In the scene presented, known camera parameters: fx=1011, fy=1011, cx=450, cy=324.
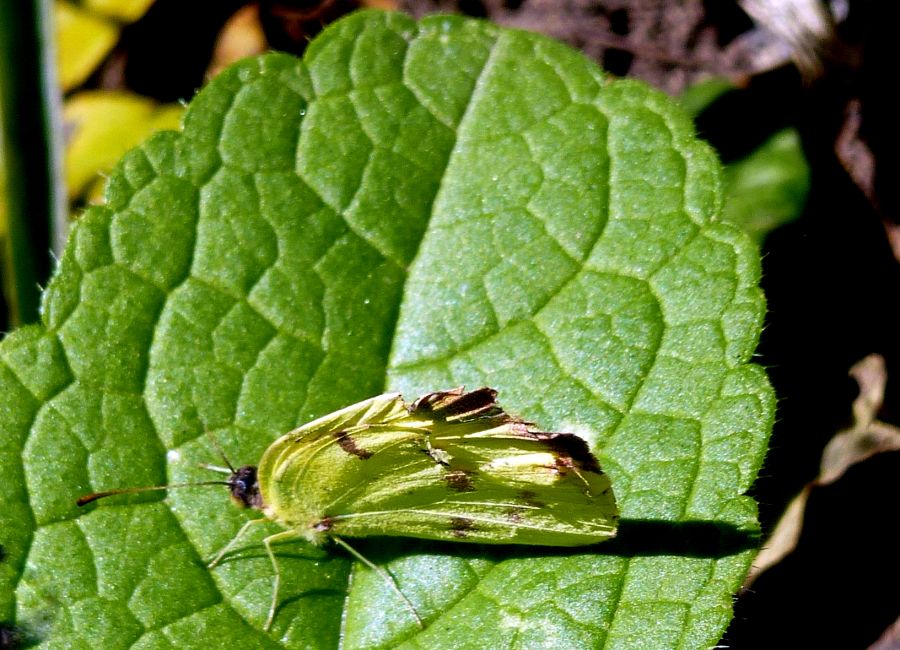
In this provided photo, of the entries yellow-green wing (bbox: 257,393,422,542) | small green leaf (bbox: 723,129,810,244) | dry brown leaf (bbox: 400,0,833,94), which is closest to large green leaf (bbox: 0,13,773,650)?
yellow-green wing (bbox: 257,393,422,542)

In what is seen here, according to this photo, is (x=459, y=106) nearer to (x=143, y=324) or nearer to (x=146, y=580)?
(x=143, y=324)

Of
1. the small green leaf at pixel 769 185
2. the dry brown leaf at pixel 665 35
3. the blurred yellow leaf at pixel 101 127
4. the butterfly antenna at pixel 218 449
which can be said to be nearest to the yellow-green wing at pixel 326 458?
the butterfly antenna at pixel 218 449

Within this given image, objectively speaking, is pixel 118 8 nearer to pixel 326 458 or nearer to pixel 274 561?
pixel 326 458

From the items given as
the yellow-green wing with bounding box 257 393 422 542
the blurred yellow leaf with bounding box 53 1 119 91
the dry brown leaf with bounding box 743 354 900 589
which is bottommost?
the dry brown leaf with bounding box 743 354 900 589

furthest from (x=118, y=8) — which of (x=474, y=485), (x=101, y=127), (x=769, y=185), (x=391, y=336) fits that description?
(x=474, y=485)

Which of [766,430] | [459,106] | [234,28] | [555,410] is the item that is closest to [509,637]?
[555,410]

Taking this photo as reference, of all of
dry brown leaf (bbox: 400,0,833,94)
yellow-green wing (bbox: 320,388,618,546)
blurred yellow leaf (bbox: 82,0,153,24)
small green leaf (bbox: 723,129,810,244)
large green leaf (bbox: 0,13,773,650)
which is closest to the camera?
yellow-green wing (bbox: 320,388,618,546)

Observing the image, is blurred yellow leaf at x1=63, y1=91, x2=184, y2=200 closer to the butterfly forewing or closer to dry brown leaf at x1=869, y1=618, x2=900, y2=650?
the butterfly forewing
